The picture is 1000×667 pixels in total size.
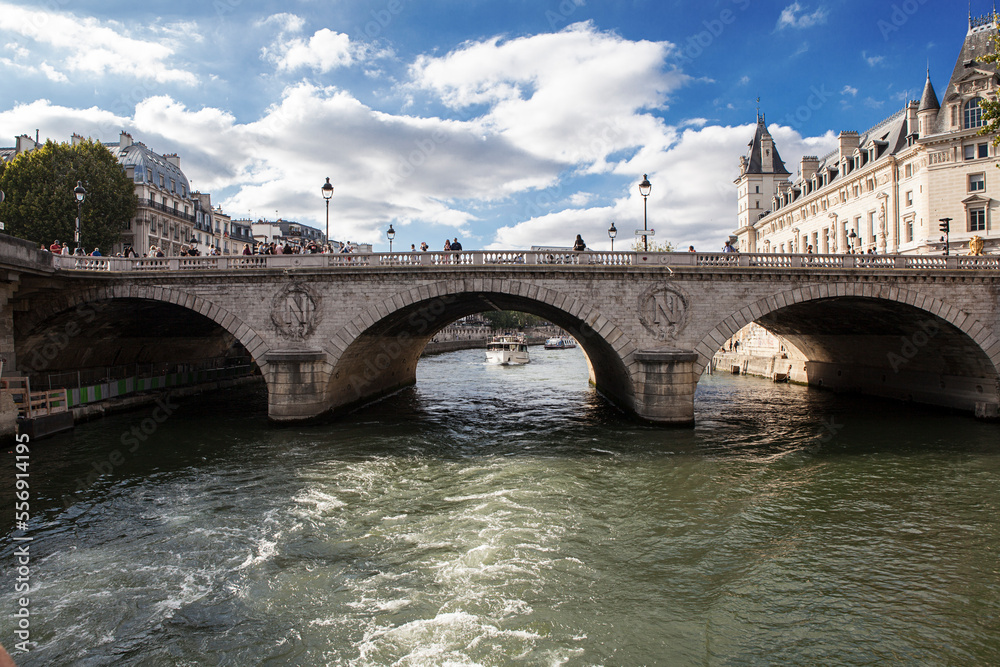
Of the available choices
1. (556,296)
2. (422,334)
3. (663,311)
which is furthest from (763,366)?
(556,296)

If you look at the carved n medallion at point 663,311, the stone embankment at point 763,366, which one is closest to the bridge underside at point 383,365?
the carved n medallion at point 663,311

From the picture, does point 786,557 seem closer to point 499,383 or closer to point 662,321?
point 662,321

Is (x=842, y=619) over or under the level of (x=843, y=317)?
under

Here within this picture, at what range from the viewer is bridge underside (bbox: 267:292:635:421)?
2316 centimetres

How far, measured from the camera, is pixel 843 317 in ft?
93.0

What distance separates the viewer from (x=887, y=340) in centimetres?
2941

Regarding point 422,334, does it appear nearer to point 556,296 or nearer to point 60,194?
point 556,296

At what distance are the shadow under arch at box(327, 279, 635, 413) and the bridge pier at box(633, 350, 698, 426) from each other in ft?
2.90

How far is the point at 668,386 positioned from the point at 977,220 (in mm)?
29693

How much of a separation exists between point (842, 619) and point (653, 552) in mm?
3368

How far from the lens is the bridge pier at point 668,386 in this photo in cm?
2250

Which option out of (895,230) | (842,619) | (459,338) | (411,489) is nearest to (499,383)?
(411,489)

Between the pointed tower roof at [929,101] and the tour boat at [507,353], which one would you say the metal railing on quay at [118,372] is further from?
the pointed tower roof at [929,101]

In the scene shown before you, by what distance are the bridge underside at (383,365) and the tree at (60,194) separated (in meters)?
25.8
